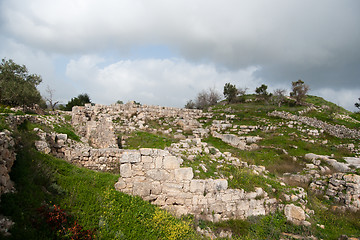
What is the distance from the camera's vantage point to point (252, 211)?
785 cm

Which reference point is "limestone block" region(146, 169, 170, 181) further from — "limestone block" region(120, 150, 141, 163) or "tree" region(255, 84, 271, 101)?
"tree" region(255, 84, 271, 101)

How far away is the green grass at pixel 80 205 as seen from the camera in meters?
4.12

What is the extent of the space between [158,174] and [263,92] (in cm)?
4081

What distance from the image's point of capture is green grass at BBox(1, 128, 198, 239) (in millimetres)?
4121

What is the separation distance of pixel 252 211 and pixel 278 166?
338 inches

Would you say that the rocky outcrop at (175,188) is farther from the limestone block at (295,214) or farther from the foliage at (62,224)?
the foliage at (62,224)

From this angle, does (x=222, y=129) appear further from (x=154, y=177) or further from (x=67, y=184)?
(x=67, y=184)

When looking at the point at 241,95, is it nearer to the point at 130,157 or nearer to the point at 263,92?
the point at 263,92

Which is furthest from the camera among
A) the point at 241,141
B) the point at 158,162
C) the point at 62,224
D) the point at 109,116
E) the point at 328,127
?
the point at 328,127

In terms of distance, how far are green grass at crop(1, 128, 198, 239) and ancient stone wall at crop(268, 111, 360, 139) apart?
24710mm

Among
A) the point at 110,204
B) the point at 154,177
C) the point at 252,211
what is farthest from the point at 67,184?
the point at 252,211

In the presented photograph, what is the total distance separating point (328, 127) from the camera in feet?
77.0

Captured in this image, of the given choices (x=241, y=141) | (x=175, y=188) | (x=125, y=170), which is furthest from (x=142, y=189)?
(x=241, y=141)

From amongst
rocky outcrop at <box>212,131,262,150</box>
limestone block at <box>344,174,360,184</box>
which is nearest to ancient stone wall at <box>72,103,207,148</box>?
rocky outcrop at <box>212,131,262,150</box>
